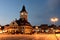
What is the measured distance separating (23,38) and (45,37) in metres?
3.62

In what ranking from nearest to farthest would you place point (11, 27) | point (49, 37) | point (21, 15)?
point (49, 37) < point (11, 27) < point (21, 15)

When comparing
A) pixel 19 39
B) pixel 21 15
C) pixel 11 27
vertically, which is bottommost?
pixel 19 39

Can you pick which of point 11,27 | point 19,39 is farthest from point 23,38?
point 11,27

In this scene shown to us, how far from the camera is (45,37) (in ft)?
90.8

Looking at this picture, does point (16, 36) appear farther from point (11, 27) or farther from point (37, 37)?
point (11, 27)

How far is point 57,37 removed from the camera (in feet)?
91.5

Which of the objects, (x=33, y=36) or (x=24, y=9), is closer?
(x=33, y=36)

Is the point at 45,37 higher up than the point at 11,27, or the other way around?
the point at 11,27

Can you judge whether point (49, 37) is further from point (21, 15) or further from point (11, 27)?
point (21, 15)

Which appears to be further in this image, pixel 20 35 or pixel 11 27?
pixel 11 27

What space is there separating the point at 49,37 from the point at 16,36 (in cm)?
550

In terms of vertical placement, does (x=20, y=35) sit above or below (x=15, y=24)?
below

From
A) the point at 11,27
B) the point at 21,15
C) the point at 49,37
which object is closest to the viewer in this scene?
the point at 49,37

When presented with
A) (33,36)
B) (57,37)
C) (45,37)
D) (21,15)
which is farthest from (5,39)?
(21,15)
